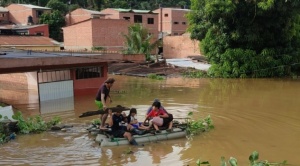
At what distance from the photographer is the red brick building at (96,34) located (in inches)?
1763

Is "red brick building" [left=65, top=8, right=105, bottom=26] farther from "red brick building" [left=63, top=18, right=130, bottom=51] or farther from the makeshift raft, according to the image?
the makeshift raft

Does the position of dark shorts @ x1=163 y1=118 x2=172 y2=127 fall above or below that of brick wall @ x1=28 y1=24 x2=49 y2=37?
below

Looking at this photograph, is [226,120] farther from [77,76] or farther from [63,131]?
[77,76]

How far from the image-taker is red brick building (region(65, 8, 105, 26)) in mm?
53191

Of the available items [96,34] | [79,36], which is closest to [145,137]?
[96,34]

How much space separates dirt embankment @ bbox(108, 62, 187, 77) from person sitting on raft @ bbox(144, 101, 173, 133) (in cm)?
1945

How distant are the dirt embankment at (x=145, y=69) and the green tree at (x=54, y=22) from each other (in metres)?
21.9

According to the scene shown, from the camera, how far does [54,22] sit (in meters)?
54.7

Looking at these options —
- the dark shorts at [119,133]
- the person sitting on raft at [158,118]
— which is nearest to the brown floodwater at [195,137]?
the dark shorts at [119,133]

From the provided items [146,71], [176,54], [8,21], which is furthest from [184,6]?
[146,71]

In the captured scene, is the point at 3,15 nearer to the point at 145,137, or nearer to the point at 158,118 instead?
the point at 158,118

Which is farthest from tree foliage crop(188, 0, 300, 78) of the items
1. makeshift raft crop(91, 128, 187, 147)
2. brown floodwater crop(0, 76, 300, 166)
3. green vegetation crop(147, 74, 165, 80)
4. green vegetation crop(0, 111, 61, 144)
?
green vegetation crop(0, 111, 61, 144)

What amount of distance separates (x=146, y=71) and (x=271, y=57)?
1148 cm

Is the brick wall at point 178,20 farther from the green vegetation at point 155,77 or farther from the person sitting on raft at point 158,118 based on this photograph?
the person sitting on raft at point 158,118
